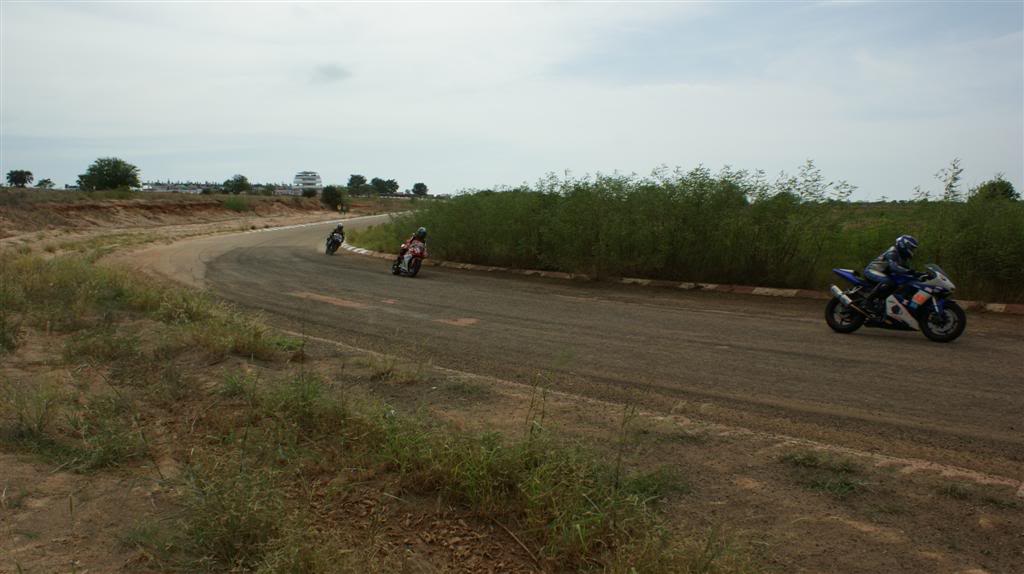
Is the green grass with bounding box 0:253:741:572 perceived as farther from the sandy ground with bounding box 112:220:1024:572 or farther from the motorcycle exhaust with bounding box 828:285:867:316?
the motorcycle exhaust with bounding box 828:285:867:316

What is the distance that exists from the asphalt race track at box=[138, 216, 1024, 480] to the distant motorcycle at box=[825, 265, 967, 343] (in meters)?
0.25

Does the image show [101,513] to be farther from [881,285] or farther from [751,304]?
[751,304]

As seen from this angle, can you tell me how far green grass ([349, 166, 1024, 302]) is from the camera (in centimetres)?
1249

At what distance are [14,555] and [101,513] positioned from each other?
1.83ft

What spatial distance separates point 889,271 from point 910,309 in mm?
697

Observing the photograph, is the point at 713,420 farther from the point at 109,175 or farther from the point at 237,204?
the point at 109,175

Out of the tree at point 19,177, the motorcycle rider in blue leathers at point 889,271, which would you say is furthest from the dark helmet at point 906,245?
the tree at point 19,177

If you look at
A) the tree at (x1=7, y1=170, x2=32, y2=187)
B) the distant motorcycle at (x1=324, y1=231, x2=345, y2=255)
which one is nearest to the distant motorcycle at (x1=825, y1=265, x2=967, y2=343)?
the distant motorcycle at (x1=324, y1=231, x2=345, y2=255)

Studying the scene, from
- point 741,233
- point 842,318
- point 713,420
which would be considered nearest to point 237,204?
point 741,233

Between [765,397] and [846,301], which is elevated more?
[846,301]

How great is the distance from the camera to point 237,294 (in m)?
14.3

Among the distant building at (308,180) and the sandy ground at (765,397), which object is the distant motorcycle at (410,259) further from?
the distant building at (308,180)

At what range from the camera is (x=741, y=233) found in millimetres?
15438

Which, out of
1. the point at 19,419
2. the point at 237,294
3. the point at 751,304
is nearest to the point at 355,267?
the point at 237,294
